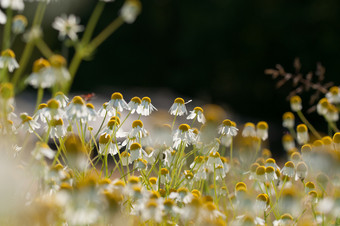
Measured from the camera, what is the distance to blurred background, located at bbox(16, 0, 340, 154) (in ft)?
33.5

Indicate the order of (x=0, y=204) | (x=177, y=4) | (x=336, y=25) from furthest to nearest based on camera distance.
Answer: (x=177, y=4)
(x=336, y=25)
(x=0, y=204)

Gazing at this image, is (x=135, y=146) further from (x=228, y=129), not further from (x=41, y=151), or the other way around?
(x=41, y=151)

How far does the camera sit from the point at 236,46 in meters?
11.5

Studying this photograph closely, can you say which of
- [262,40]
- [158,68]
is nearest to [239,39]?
[262,40]

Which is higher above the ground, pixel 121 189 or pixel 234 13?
pixel 234 13

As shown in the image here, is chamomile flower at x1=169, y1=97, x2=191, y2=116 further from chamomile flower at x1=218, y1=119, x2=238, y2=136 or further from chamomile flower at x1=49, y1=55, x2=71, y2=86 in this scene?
chamomile flower at x1=49, y1=55, x2=71, y2=86

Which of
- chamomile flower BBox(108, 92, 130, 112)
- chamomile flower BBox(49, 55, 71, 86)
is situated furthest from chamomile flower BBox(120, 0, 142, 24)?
chamomile flower BBox(108, 92, 130, 112)

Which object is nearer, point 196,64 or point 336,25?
point 336,25

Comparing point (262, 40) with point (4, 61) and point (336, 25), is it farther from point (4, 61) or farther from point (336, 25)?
point (4, 61)

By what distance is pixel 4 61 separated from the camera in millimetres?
1784

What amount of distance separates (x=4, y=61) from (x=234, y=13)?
9817 mm

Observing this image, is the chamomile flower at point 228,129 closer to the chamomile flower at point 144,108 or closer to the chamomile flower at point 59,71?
the chamomile flower at point 144,108

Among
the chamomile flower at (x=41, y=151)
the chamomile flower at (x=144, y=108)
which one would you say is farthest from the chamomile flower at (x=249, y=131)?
the chamomile flower at (x=41, y=151)

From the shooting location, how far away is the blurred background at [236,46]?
1021 centimetres
